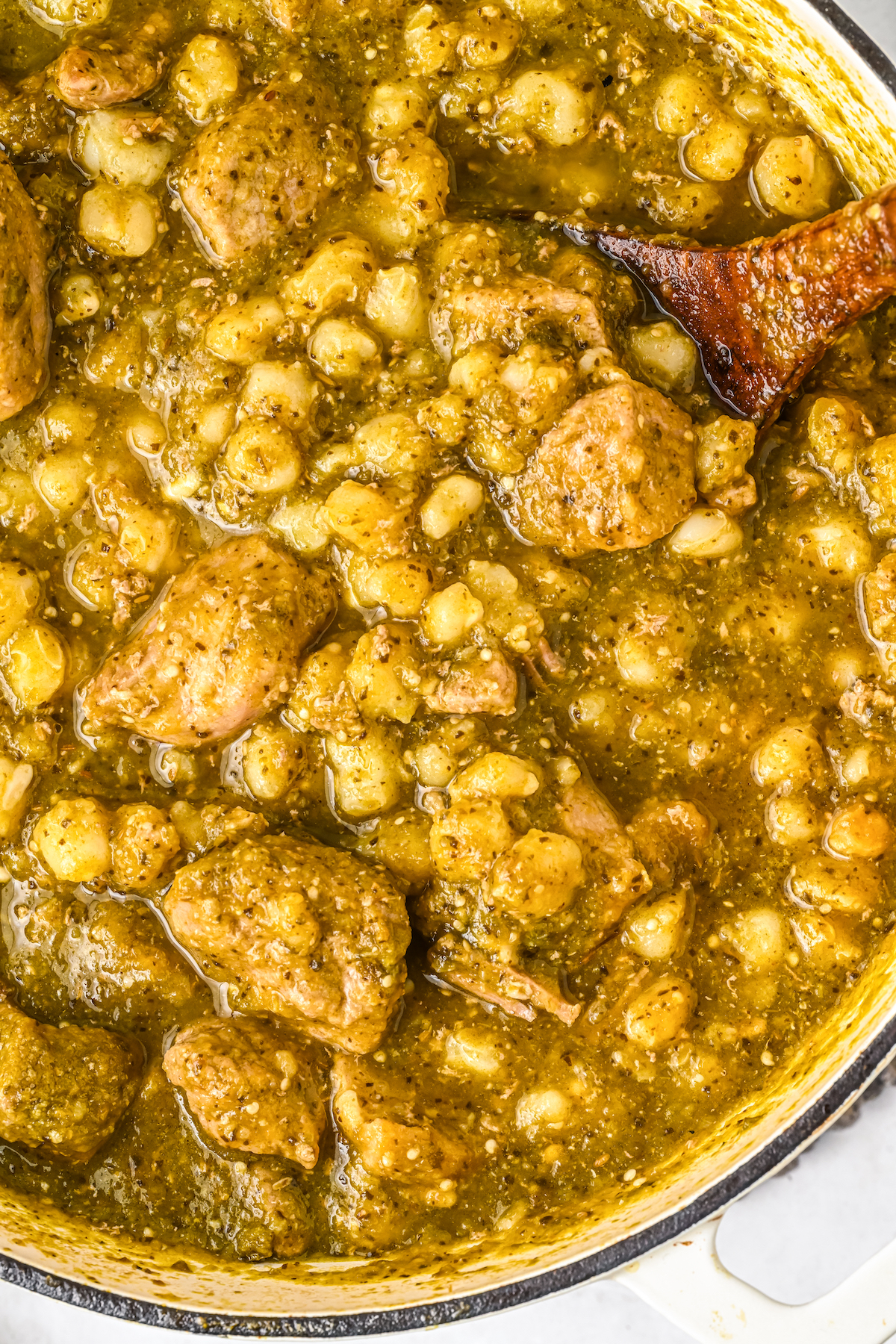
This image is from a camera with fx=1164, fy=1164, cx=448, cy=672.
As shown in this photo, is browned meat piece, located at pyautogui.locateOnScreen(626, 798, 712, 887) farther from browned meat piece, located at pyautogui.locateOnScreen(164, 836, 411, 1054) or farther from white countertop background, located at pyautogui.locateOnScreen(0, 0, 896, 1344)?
white countertop background, located at pyautogui.locateOnScreen(0, 0, 896, 1344)

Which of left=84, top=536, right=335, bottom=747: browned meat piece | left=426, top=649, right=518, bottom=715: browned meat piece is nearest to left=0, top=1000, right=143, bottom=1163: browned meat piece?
left=84, top=536, right=335, bottom=747: browned meat piece

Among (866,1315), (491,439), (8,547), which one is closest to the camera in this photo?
(866,1315)

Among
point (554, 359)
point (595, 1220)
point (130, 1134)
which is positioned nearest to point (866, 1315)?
point (595, 1220)

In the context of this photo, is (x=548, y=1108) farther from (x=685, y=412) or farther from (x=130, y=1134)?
(x=685, y=412)

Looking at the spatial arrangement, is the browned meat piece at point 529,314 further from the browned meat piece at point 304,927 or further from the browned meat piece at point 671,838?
the browned meat piece at point 304,927

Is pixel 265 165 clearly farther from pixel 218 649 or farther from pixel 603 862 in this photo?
pixel 603 862

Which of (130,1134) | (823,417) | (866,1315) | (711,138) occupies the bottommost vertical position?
(130,1134)

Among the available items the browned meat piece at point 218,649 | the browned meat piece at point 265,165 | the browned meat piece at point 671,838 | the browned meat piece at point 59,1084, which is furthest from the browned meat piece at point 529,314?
the browned meat piece at point 59,1084
